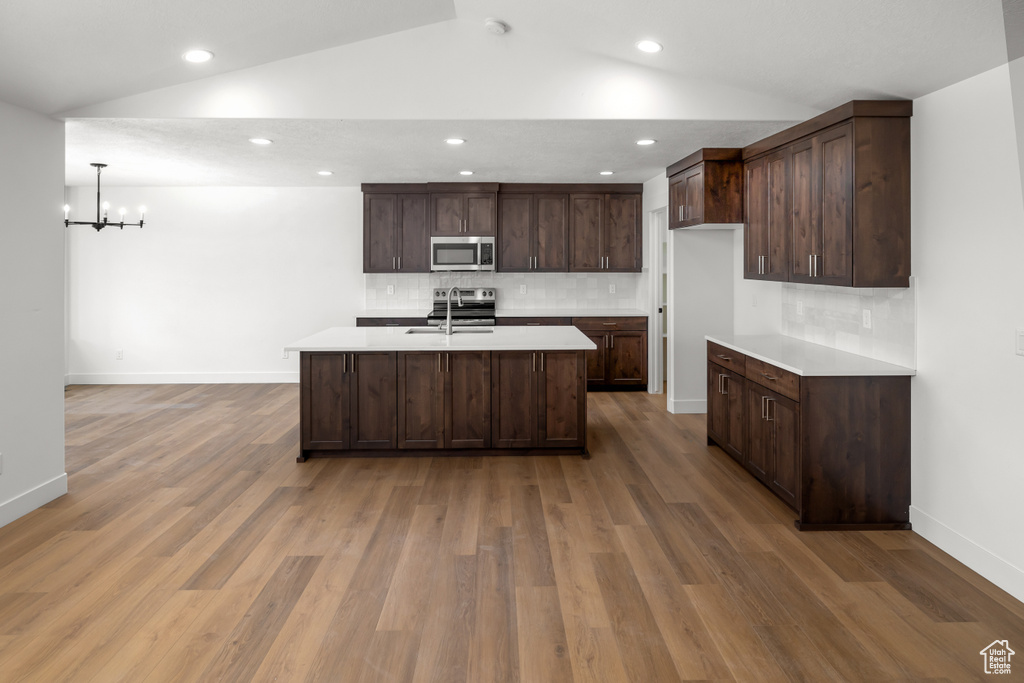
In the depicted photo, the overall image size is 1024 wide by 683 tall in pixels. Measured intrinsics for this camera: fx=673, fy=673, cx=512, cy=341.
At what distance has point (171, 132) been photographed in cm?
451

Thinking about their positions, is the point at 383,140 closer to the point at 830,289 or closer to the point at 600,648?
the point at 830,289

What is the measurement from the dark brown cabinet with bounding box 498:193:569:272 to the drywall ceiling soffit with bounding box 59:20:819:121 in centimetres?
340

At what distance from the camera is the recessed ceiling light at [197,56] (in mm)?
3586

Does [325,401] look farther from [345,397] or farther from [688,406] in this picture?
[688,406]

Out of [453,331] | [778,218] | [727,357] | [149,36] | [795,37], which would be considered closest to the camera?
[795,37]

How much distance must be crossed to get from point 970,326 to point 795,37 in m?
1.53

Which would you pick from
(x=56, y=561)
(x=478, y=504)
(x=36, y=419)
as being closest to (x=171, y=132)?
(x=36, y=419)

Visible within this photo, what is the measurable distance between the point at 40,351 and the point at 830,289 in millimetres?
4763

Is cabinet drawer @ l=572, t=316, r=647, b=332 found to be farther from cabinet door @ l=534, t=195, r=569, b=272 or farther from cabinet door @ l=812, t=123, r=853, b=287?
cabinet door @ l=812, t=123, r=853, b=287

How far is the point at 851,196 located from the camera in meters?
3.46

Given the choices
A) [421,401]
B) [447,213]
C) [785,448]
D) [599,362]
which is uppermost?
[447,213]

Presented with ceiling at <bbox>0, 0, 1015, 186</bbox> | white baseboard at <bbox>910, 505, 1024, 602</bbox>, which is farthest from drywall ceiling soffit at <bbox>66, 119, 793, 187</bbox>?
white baseboard at <bbox>910, 505, 1024, 602</bbox>

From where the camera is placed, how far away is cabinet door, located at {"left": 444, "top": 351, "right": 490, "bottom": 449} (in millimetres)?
4848

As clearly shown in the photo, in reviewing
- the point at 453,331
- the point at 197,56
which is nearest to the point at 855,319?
the point at 453,331
